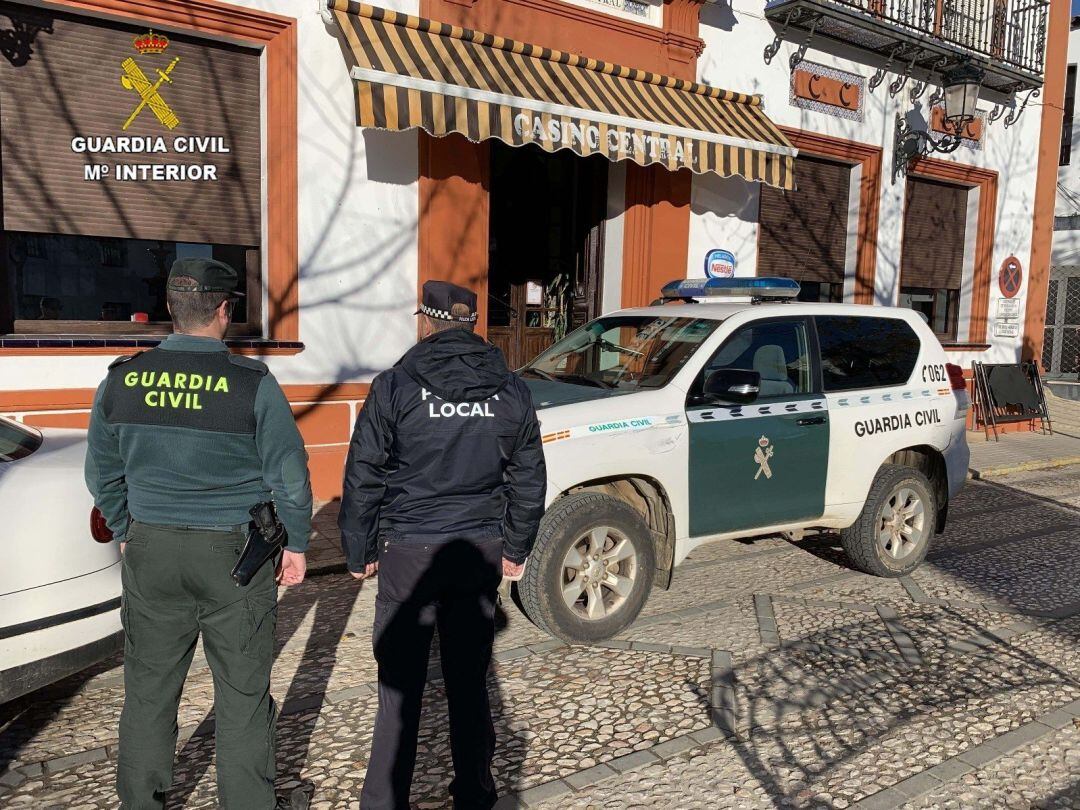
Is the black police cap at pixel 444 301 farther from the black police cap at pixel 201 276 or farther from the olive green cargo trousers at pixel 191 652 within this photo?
the olive green cargo trousers at pixel 191 652

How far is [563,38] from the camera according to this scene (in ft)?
30.2

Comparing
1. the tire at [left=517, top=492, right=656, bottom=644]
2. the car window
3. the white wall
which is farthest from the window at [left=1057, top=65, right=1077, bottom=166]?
the tire at [left=517, top=492, right=656, bottom=644]

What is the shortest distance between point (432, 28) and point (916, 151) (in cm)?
769

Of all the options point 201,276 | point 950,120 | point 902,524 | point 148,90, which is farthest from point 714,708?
point 950,120

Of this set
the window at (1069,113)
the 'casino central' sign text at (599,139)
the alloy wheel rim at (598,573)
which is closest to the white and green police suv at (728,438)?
the alloy wheel rim at (598,573)

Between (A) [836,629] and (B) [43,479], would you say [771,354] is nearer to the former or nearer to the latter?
(A) [836,629]

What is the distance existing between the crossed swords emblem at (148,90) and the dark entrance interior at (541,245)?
148 inches

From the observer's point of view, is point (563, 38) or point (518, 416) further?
point (563, 38)

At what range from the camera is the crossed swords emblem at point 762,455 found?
5.05 m

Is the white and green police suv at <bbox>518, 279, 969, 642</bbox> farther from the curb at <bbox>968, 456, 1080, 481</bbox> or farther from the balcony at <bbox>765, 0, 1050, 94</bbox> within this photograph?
the balcony at <bbox>765, 0, 1050, 94</bbox>

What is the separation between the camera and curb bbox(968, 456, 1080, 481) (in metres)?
10.2

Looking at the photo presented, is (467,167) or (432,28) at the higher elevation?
(432,28)

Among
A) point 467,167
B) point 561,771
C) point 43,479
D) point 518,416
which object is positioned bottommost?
point 561,771

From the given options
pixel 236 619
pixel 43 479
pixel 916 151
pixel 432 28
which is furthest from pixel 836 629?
pixel 916 151
